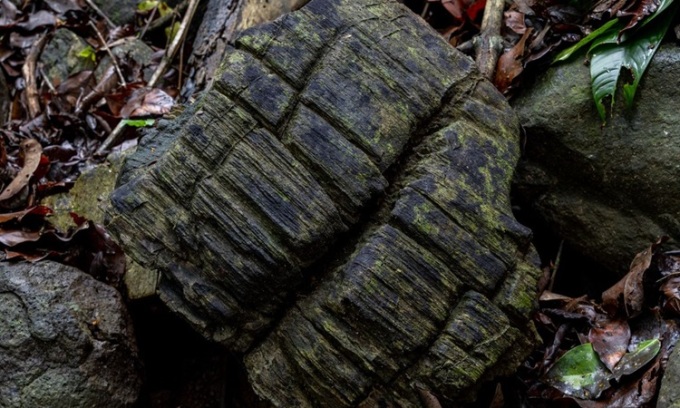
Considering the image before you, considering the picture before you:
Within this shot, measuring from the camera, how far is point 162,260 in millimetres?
3139

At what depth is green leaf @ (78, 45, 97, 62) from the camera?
5.66 metres

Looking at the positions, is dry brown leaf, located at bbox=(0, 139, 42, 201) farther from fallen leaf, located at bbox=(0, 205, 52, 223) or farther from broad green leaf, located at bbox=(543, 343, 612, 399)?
broad green leaf, located at bbox=(543, 343, 612, 399)

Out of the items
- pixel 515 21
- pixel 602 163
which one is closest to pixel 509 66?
pixel 515 21

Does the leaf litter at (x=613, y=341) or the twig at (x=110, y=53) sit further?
the twig at (x=110, y=53)

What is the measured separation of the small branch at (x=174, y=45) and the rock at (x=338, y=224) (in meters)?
2.16

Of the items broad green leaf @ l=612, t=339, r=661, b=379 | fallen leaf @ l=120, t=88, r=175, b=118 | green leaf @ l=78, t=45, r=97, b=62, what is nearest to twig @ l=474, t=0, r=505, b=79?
broad green leaf @ l=612, t=339, r=661, b=379

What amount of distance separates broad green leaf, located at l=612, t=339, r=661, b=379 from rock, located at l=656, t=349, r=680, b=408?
23 cm

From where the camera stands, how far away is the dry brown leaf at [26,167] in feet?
14.6

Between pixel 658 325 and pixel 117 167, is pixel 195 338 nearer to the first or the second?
pixel 117 167

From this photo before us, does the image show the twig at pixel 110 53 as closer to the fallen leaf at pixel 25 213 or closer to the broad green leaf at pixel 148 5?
the broad green leaf at pixel 148 5

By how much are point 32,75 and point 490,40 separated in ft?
12.6

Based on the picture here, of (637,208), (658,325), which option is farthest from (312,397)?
(637,208)

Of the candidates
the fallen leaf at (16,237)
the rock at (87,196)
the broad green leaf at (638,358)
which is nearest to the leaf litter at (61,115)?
the fallen leaf at (16,237)

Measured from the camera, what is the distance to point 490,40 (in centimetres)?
417
